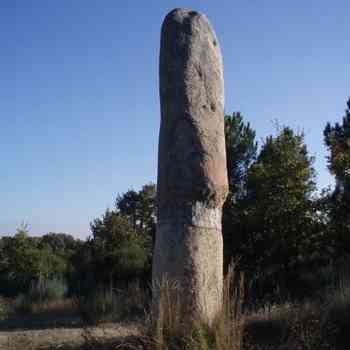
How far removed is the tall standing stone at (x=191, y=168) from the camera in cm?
587

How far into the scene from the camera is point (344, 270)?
40.1ft

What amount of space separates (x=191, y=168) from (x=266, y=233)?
941 centimetres

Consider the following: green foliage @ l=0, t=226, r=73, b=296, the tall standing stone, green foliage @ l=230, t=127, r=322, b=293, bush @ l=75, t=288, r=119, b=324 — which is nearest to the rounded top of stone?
the tall standing stone

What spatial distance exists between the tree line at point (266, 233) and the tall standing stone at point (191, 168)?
6.34m

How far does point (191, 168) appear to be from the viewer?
6137 millimetres

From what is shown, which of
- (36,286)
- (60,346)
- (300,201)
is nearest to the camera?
(60,346)

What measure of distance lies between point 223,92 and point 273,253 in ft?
29.8

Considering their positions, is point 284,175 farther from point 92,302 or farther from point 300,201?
point 92,302

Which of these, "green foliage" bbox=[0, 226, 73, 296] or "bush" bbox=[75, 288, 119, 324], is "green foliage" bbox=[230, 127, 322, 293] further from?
"green foliage" bbox=[0, 226, 73, 296]

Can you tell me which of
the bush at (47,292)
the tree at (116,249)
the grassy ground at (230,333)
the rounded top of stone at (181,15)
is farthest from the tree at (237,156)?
the rounded top of stone at (181,15)

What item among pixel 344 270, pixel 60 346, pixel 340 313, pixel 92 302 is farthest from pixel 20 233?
pixel 340 313

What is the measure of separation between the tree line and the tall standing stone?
634 cm

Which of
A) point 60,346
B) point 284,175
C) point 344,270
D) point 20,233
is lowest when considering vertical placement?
point 60,346

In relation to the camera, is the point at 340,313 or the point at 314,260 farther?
the point at 314,260
